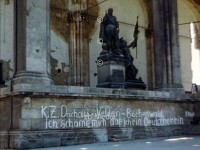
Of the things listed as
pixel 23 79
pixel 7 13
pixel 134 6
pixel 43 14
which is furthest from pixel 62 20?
pixel 23 79

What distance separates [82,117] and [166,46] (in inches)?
248

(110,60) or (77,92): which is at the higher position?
(110,60)

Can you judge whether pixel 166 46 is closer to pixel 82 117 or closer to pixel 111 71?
pixel 111 71

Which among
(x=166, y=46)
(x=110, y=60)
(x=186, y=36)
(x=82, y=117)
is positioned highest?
(x=186, y=36)

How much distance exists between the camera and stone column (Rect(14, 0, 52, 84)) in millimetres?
12680

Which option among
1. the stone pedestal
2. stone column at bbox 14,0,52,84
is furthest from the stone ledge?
the stone pedestal

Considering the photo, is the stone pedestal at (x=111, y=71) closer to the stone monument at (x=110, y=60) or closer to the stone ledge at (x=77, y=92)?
the stone monument at (x=110, y=60)

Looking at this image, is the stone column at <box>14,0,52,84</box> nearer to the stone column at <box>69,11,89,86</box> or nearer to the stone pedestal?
the stone pedestal

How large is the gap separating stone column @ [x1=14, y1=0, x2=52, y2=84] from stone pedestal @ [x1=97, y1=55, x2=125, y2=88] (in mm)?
2774

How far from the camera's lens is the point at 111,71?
15.2m

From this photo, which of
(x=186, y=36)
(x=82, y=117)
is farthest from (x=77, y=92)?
(x=186, y=36)

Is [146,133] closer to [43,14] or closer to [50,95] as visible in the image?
[50,95]

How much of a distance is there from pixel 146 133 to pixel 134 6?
10.5 meters

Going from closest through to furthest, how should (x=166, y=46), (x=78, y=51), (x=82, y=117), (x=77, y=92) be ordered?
(x=77, y=92)
(x=82, y=117)
(x=166, y=46)
(x=78, y=51)
